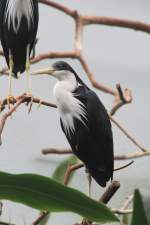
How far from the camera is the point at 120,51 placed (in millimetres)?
1693

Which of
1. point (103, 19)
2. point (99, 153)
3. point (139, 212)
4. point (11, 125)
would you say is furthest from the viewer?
point (11, 125)

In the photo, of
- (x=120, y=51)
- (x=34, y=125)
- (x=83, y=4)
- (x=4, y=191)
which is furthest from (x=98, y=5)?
(x=4, y=191)

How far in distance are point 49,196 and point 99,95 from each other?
1.15m

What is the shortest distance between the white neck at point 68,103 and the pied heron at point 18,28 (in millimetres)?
51

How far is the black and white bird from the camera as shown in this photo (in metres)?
0.65

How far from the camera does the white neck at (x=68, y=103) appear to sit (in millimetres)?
649

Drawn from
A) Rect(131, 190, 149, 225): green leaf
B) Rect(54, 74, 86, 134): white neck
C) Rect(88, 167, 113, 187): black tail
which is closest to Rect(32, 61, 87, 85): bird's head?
Rect(54, 74, 86, 134): white neck

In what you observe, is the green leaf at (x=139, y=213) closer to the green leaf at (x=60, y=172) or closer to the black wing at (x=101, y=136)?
the black wing at (x=101, y=136)

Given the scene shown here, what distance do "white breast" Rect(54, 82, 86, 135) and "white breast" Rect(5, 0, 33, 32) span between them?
0.29ft

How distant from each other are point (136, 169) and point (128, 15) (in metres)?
0.45

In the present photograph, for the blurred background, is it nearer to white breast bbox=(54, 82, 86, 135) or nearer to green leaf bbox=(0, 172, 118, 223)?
white breast bbox=(54, 82, 86, 135)

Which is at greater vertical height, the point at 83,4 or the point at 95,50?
the point at 83,4

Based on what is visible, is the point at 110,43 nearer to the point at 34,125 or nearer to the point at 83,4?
the point at 83,4

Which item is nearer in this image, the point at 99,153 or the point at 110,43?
the point at 99,153
